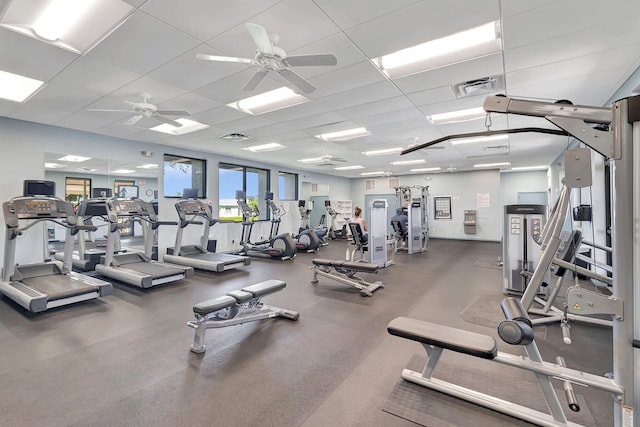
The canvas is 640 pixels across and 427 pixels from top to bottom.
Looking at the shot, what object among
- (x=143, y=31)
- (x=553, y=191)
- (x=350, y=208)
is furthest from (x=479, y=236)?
(x=143, y=31)

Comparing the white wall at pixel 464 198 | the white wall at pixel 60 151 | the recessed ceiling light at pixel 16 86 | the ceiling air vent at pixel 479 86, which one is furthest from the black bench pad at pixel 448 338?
the white wall at pixel 464 198

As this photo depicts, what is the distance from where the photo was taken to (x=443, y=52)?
9.55 feet

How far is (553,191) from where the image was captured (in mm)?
9195

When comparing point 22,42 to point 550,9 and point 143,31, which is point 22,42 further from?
point 550,9

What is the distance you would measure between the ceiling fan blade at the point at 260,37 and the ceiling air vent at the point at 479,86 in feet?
7.97

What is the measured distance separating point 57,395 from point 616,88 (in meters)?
6.47

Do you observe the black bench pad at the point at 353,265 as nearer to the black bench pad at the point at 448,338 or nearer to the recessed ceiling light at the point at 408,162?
the black bench pad at the point at 448,338

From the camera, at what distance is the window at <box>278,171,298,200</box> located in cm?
1062

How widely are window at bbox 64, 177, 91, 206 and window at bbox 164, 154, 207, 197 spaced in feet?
5.01

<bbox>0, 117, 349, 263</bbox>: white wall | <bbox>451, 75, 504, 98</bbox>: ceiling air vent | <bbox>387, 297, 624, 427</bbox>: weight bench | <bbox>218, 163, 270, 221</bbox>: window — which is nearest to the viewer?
<bbox>387, 297, 624, 427</bbox>: weight bench

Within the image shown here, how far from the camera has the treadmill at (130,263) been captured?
4.53m

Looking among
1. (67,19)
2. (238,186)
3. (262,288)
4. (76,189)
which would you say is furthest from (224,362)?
(238,186)

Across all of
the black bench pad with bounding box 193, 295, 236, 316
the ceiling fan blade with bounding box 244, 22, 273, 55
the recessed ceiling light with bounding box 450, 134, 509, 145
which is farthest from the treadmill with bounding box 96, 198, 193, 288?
the recessed ceiling light with bounding box 450, 134, 509, 145

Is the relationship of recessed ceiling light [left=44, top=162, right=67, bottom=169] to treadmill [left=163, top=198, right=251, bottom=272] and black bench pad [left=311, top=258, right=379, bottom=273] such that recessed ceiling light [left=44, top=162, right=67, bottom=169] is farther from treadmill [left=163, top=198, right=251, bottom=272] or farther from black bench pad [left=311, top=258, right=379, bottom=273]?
black bench pad [left=311, top=258, right=379, bottom=273]
